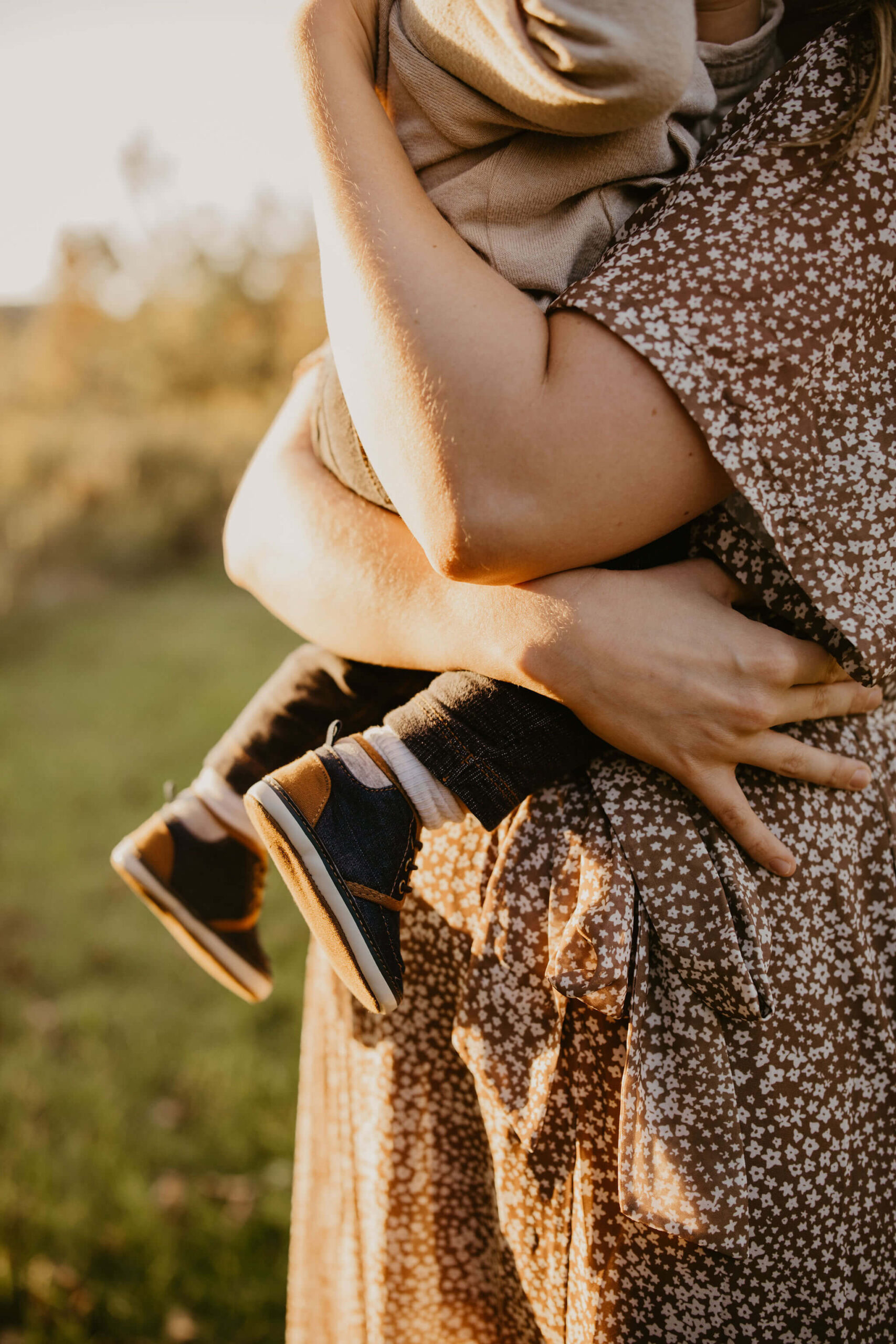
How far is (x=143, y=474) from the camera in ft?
33.1

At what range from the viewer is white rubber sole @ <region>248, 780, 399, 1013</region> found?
3.31 ft

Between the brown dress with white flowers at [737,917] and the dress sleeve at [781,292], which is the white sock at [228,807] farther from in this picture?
the dress sleeve at [781,292]

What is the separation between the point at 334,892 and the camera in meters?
1.02

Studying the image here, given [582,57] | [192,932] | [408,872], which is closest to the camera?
[582,57]

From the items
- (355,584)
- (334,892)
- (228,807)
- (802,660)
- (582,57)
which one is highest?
(582,57)

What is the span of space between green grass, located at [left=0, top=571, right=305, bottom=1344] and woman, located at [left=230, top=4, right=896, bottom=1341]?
1.41m

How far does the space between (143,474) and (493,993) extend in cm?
1004

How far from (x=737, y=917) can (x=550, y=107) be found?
78 cm

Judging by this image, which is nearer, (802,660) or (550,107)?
(550,107)

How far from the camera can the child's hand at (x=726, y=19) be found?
3.04 ft

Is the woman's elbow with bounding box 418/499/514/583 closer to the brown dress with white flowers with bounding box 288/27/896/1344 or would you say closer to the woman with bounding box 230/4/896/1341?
the woman with bounding box 230/4/896/1341

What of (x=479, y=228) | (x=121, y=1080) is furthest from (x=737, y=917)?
(x=121, y=1080)

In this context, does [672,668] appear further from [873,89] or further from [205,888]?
[205,888]

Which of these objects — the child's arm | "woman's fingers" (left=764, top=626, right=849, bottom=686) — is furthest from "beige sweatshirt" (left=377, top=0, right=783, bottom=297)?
"woman's fingers" (left=764, top=626, right=849, bottom=686)
